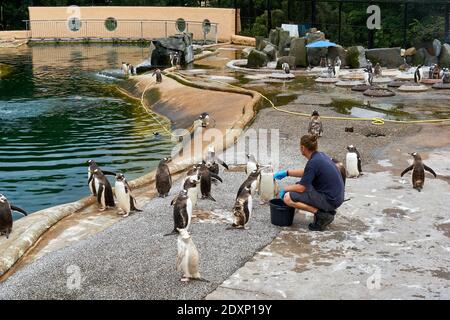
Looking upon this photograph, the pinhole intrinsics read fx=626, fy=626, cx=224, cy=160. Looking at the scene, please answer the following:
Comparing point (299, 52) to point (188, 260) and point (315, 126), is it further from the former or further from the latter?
point (188, 260)

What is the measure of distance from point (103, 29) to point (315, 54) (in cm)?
3193

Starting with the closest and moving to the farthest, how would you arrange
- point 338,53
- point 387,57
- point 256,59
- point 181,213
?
1. point 181,213
2. point 387,57
3. point 338,53
4. point 256,59

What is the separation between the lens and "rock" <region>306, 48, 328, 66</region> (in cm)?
3269

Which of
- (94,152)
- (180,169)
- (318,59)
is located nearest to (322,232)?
(180,169)

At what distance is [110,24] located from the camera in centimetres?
5978

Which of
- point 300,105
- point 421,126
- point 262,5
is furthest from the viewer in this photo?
point 262,5

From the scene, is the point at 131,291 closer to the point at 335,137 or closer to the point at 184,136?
the point at 335,137

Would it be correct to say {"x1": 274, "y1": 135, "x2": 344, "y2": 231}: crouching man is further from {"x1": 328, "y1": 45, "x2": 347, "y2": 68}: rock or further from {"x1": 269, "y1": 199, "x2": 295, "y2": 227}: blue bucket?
{"x1": 328, "y1": 45, "x2": 347, "y2": 68}: rock

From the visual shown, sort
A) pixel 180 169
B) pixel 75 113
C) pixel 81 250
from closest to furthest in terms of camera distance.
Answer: pixel 81 250 → pixel 180 169 → pixel 75 113

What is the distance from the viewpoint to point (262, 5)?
56.1m

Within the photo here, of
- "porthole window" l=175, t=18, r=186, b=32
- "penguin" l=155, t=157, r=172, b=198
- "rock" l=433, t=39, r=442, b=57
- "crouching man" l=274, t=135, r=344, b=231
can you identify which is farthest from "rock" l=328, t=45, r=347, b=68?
"porthole window" l=175, t=18, r=186, b=32

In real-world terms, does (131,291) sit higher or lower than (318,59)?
lower

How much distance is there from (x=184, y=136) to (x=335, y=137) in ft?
21.4

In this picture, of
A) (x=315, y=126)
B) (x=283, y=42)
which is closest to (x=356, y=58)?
(x=283, y=42)
